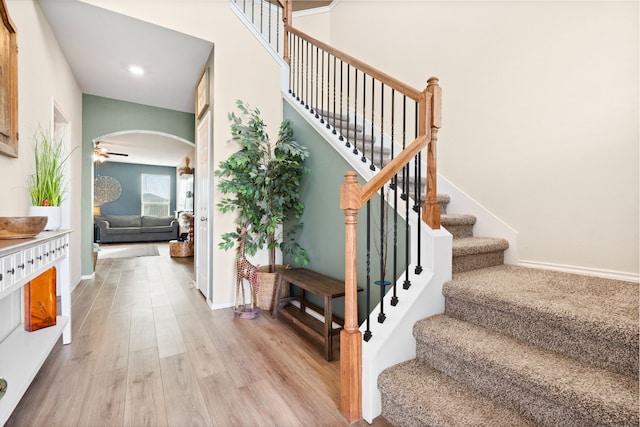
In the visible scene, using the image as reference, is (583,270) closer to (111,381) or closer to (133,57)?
(111,381)

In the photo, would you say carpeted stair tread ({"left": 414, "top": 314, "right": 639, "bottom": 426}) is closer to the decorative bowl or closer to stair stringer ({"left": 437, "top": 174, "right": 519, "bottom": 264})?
stair stringer ({"left": 437, "top": 174, "right": 519, "bottom": 264})

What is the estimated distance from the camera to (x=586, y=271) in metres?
2.00

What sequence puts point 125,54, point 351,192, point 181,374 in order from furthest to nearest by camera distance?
point 125,54 → point 181,374 → point 351,192

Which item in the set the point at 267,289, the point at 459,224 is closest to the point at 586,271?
the point at 459,224

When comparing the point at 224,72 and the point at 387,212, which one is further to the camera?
the point at 224,72

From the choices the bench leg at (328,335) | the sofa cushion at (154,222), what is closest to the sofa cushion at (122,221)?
the sofa cushion at (154,222)

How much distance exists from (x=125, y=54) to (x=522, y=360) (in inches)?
→ 167

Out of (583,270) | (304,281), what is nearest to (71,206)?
(304,281)

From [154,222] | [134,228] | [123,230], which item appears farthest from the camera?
[154,222]

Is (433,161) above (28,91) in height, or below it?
below

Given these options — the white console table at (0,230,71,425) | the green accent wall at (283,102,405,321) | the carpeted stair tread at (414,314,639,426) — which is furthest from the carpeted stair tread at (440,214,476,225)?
the white console table at (0,230,71,425)

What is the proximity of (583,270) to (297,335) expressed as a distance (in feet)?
6.77

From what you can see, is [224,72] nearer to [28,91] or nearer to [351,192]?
[28,91]

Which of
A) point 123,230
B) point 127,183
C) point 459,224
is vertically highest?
point 127,183
